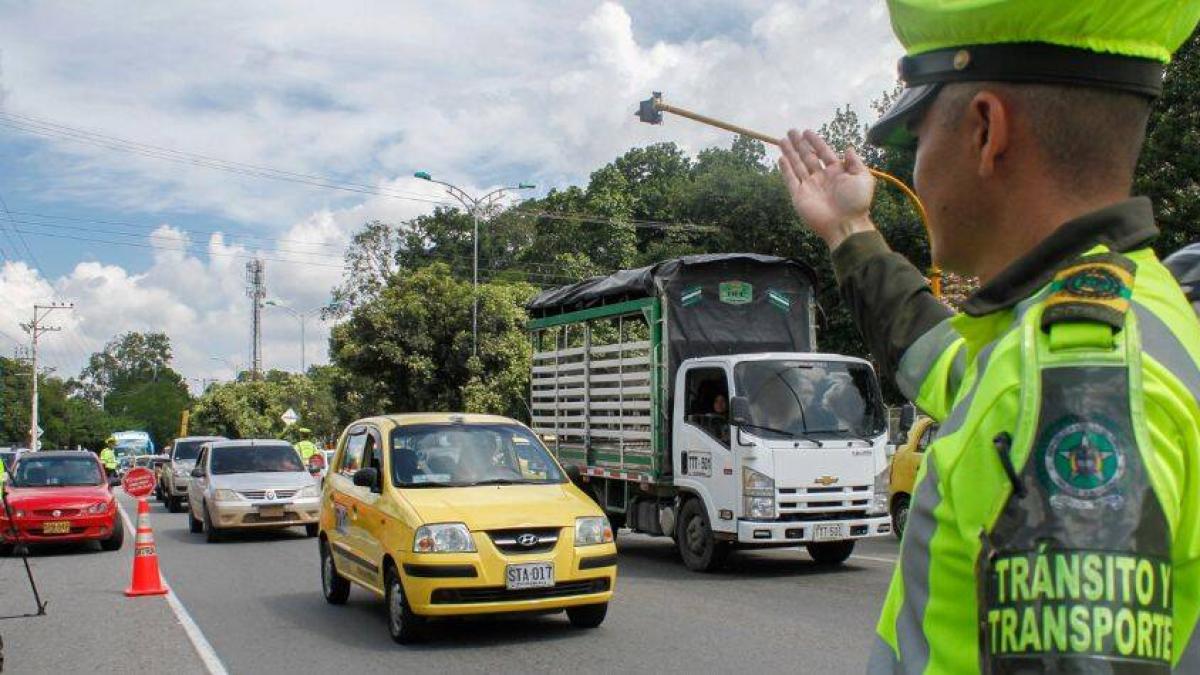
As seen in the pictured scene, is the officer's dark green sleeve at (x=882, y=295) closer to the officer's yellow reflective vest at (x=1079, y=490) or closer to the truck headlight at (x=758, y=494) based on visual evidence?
the officer's yellow reflective vest at (x=1079, y=490)

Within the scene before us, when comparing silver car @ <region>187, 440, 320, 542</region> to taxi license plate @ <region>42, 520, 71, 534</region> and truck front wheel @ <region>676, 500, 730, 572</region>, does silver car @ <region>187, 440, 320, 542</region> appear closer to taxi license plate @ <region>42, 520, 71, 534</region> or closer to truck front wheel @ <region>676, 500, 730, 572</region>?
taxi license plate @ <region>42, 520, 71, 534</region>

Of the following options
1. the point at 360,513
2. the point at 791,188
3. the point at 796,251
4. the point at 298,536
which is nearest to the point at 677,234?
the point at 796,251

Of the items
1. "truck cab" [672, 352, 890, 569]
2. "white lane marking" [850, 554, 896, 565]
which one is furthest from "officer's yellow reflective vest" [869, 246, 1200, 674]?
"white lane marking" [850, 554, 896, 565]

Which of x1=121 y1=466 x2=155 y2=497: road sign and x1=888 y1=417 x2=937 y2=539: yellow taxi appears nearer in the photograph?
x1=121 y1=466 x2=155 y2=497: road sign

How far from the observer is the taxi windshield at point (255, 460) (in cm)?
1988

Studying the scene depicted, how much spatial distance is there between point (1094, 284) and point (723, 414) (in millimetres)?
11985

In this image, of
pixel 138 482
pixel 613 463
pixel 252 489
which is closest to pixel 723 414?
pixel 613 463

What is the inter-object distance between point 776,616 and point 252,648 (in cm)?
422

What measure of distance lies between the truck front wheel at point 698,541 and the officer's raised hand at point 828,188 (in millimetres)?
10777

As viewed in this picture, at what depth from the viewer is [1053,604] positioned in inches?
38.1

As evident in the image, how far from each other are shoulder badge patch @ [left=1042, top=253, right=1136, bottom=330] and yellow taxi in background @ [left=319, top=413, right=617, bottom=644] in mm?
7952

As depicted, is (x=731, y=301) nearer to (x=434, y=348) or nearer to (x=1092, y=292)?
(x=1092, y=292)

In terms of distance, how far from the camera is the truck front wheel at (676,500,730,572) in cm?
1277

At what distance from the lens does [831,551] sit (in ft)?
43.9
